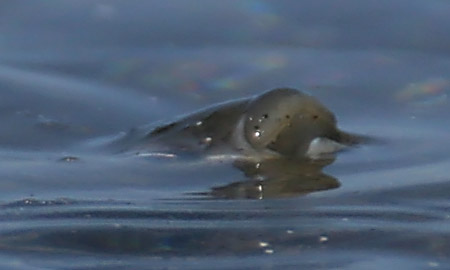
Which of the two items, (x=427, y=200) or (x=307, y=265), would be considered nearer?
(x=307, y=265)

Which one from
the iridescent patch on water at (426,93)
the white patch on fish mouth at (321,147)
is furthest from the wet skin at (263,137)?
the iridescent patch on water at (426,93)

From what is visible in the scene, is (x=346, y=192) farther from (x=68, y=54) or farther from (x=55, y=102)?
(x=68, y=54)

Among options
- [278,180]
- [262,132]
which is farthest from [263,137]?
[278,180]

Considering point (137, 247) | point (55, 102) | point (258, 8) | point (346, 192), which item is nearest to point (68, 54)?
point (55, 102)

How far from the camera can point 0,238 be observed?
3250 millimetres

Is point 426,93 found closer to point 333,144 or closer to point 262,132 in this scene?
point 333,144

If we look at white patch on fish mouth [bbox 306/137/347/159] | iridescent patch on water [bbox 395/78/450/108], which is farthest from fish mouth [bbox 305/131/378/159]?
iridescent patch on water [bbox 395/78/450/108]

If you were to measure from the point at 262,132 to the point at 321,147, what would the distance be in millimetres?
203

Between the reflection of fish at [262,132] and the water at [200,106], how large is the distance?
0.11 m

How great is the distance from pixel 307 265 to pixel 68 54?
2.47 metres

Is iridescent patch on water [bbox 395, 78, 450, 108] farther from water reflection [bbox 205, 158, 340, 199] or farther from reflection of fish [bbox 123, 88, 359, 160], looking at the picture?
water reflection [bbox 205, 158, 340, 199]

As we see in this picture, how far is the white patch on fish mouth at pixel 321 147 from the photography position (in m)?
4.29

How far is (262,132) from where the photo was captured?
4258 mm

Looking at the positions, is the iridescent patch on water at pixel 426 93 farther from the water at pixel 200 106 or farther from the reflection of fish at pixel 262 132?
the reflection of fish at pixel 262 132
